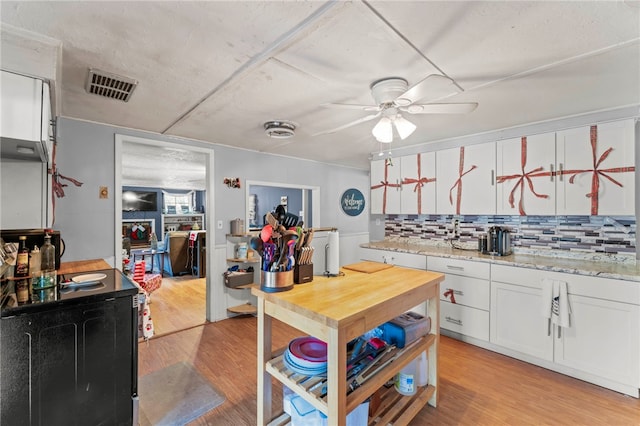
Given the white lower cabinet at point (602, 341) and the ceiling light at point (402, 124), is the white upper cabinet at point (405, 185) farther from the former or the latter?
the white lower cabinet at point (602, 341)

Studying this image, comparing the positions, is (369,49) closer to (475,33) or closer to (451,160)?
(475,33)

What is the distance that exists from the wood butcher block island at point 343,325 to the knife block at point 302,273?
4 cm

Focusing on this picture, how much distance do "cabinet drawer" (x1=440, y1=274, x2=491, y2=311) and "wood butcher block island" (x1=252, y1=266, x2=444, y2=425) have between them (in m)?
1.12

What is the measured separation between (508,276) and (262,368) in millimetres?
2328

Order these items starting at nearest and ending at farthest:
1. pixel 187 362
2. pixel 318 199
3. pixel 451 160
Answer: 1. pixel 187 362
2. pixel 451 160
3. pixel 318 199

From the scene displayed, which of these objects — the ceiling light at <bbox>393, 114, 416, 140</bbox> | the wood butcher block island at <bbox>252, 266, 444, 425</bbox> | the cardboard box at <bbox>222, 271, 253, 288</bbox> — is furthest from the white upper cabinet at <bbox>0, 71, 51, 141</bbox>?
the cardboard box at <bbox>222, 271, 253, 288</bbox>

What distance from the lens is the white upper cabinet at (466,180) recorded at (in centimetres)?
312

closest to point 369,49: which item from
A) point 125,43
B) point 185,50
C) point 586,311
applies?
point 185,50

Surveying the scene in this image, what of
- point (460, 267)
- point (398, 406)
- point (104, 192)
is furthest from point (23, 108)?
point (460, 267)

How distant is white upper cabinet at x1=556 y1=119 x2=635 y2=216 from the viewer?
2.36 m

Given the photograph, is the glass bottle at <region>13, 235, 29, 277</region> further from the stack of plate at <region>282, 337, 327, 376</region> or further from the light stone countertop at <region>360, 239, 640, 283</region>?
the light stone countertop at <region>360, 239, 640, 283</region>

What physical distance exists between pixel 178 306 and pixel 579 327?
14.8 ft

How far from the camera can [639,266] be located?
Result: 2311mm

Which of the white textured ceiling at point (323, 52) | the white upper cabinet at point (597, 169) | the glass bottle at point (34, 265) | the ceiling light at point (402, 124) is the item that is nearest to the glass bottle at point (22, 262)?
the glass bottle at point (34, 265)
